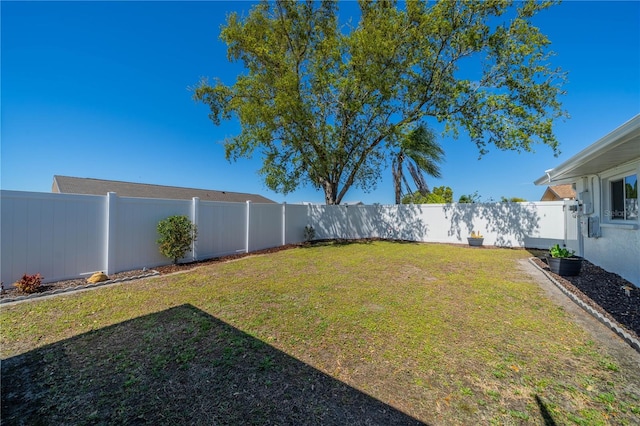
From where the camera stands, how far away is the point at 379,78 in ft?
34.1

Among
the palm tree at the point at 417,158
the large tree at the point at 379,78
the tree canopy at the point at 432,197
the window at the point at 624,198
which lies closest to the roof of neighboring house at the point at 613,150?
the window at the point at 624,198

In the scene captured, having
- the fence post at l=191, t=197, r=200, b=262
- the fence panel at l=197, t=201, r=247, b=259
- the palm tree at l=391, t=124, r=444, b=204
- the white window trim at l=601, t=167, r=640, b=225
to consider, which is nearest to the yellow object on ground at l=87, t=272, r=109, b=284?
the fence post at l=191, t=197, r=200, b=262

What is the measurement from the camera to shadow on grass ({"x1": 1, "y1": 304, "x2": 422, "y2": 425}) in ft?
5.88

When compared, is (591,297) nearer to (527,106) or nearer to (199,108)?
(527,106)

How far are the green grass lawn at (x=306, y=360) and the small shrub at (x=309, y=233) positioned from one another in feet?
26.7

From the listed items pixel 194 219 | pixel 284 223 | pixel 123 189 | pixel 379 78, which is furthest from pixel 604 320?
pixel 123 189

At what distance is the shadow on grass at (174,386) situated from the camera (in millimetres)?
1793

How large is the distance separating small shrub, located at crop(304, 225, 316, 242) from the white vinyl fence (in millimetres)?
220

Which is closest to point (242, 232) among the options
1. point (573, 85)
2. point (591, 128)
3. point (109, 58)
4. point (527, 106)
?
point (109, 58)

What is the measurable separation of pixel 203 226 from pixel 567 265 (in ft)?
30.1

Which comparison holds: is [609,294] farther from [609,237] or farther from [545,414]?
[545,414]

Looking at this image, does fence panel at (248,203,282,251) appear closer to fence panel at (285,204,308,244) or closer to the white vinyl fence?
the white vinyl fence

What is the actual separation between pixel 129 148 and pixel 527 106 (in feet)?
63.7

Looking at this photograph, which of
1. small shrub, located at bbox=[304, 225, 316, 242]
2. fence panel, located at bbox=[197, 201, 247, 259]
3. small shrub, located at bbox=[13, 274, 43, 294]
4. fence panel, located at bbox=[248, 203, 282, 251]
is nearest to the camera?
small shrub, located at bbox=[13, 274, 43, 294]
